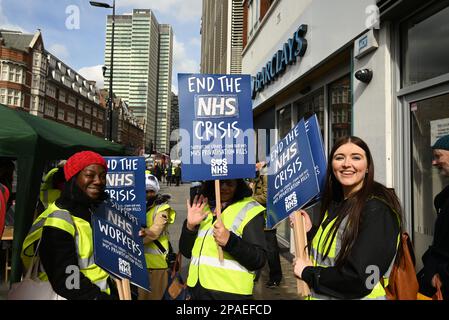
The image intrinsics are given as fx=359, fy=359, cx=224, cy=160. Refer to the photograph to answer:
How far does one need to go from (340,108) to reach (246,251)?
4.19 m

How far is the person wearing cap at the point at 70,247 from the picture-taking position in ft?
6.14

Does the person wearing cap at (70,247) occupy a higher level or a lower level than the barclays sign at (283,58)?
lower

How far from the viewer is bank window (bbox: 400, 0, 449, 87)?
345 centimetres

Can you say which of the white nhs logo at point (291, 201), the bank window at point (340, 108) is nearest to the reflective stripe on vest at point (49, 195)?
the white nhs logo at point (291, 201)

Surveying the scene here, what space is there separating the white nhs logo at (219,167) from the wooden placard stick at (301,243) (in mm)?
594

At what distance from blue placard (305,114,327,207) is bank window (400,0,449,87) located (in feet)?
6.22

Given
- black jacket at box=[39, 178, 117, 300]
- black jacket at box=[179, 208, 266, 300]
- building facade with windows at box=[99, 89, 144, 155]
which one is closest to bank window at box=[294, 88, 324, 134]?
black jacket at box=[179, 208, 266, 300]

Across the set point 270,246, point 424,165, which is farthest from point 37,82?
point 424,165

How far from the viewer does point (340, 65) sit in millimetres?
5582

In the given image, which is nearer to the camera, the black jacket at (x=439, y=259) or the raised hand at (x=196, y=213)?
the black jacket at (x=439, y=259)

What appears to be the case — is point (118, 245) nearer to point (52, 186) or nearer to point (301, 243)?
point (301, 243)

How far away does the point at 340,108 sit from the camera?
5715 millimetres

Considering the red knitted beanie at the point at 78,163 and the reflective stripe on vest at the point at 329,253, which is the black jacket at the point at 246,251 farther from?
the red knitted beanie at the point at 78,163
